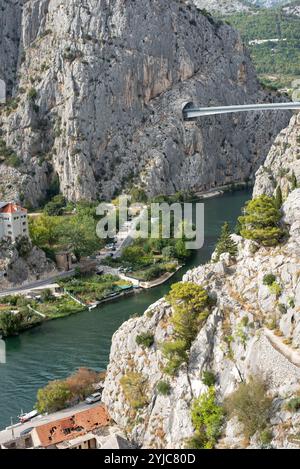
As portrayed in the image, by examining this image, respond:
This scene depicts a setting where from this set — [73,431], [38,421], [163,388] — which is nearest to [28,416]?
[38,421]

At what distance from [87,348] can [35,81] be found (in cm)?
4751

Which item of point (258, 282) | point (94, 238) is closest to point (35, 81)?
point (94, 238)

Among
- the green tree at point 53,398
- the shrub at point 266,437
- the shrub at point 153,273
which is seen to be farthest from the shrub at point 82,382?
Result: the shrub at point 153,273

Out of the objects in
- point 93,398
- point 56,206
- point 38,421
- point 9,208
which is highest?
point 9,208

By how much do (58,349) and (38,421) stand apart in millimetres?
8857

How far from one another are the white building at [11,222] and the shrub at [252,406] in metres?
28.4

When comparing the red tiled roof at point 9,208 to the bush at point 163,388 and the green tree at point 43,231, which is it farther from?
the bush at point 163,388

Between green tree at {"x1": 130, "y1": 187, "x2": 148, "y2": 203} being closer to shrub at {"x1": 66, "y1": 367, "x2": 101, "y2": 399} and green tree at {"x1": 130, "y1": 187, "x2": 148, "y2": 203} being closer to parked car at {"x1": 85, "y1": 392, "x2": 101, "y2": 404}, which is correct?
shrub at {"x1": 66, "y1": 367, "x2": 101, "y2": 399}

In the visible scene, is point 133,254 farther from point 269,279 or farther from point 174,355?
point 269,279

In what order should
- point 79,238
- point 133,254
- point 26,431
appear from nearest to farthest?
point 26,431
point 79,238
point 133,254

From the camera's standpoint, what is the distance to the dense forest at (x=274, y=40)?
12050 centimetres

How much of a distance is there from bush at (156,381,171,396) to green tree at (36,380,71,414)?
505 centimetres

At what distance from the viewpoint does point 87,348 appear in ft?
110

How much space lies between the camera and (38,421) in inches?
989
